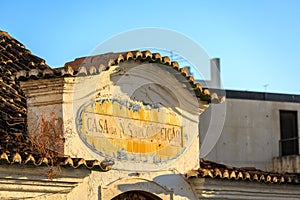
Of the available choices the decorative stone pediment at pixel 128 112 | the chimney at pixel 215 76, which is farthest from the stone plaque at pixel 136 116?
the chimney at pixel 215 76

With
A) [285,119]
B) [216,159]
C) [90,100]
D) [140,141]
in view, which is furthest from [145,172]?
[285,119]

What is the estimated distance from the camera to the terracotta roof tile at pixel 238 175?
1694 centimetres

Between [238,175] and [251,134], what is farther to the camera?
[251,134]

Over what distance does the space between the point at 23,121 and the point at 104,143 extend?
137 centimetres

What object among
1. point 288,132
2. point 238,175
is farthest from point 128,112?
point 288,132

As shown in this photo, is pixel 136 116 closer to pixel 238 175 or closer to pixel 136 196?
pixel 136 196

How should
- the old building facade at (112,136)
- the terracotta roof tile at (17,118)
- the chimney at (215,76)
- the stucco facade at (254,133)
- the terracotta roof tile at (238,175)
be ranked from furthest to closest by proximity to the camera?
the stucco facade at (254,133) < the chimney at (215,76) < the terracotta roof tile at (238,175) < the old building facade at (112,136) < the terracotta roof tile at (17,118)

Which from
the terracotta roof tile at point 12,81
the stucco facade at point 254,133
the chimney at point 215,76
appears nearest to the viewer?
the terracotta roof tile at point 12,81

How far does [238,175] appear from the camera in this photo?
17172 millimetres

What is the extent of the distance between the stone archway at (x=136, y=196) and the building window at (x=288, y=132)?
82.1 feet

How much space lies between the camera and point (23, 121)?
Result: 15906 millimetres

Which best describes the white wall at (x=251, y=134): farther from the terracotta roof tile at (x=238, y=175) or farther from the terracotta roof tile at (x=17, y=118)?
the terracotta roof tile at (x=238, y=175)

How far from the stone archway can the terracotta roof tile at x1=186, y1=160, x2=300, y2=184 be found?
0.88m

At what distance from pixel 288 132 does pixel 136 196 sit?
25.9 meters
